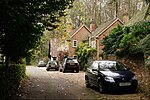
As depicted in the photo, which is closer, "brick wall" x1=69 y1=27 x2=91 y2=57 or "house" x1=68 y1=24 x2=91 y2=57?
"house" x1=68 y1=24 x2=91 y2=57

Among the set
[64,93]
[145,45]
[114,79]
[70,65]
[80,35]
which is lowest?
[64,93]

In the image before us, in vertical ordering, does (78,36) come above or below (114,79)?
above

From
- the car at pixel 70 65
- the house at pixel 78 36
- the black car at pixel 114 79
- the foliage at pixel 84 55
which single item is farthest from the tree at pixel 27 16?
the house at pixel 78 36

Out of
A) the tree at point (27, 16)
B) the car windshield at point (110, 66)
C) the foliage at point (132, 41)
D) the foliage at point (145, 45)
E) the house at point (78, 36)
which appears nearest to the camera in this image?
the tree at point (27, 16)

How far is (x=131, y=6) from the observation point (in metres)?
45.7

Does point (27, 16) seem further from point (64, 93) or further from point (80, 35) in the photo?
point (80, 35)

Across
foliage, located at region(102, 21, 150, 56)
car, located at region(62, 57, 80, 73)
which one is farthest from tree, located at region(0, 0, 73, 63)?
car, located at region(62, 57, 80, 73)

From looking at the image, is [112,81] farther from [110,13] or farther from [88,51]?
[110,13]

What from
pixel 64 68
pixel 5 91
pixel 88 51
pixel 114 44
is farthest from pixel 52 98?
pixel 88 51

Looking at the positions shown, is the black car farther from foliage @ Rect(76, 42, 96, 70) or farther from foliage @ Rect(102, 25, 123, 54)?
foliage @ Rect(76, 42, 96, 70)

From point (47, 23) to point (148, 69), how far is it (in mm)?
5217

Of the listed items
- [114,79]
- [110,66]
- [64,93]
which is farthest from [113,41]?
[64,93]

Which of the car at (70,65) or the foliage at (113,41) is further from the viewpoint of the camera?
the car at (70,65)

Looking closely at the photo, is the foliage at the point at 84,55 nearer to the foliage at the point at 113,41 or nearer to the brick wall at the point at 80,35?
the brick wall at the point at 80,35
